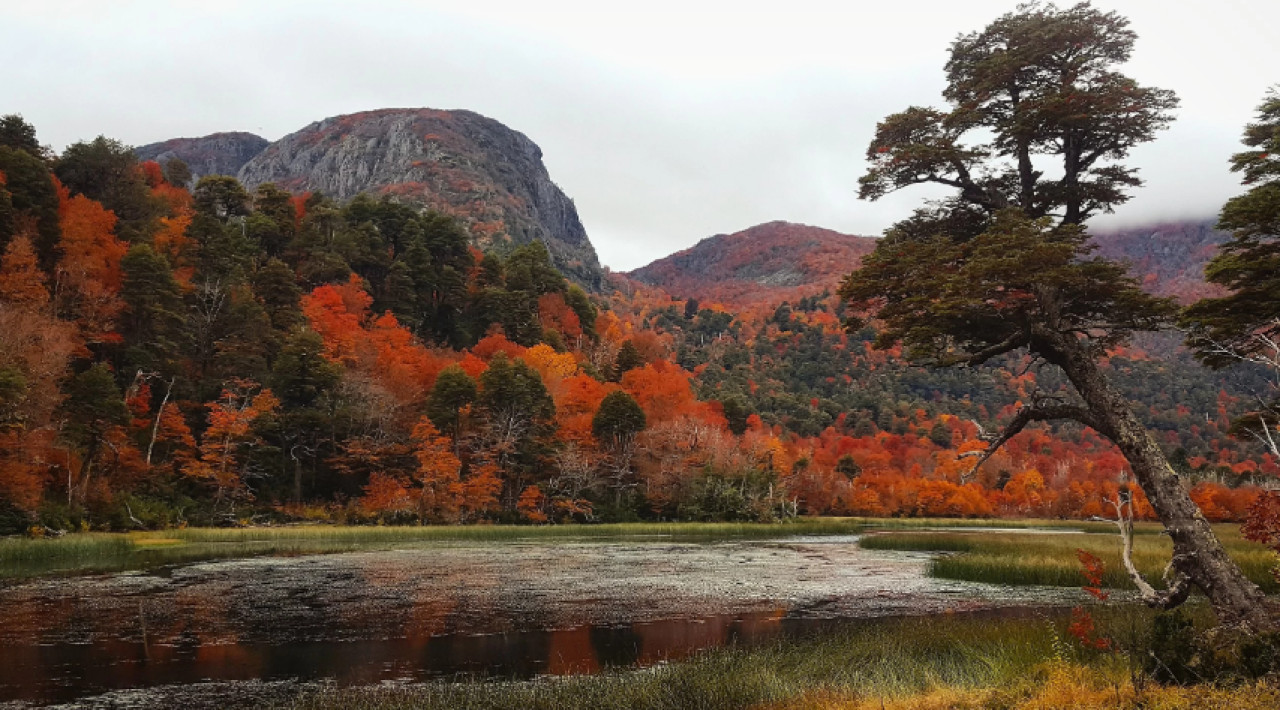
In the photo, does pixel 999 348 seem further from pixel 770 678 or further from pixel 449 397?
pixel 449 397

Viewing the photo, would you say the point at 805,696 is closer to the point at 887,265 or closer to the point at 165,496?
the point at 887,265

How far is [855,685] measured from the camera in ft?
38.7

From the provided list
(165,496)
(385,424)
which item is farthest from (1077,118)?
(385,424)

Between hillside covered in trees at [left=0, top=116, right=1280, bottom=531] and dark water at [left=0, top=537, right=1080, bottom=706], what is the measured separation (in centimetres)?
872

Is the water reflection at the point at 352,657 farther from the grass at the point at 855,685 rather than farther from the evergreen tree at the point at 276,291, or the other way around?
the evergreen tree at the point at 276,291

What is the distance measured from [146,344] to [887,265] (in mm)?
62343

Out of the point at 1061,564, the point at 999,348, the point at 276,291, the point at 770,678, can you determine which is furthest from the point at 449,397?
the point at 770,678

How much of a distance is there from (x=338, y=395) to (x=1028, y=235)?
66649 millimetres

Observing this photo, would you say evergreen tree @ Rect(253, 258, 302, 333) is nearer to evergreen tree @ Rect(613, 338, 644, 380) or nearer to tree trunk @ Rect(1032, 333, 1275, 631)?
evergreen tree @ Rect(613, 338, 644, 380)

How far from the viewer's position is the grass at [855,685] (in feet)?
31.3

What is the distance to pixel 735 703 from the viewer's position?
10.9 meters

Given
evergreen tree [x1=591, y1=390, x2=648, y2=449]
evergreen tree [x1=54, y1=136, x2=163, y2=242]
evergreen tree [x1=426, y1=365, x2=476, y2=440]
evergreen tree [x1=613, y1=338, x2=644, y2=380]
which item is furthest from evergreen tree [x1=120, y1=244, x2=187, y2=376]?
evergreen tree [x1=613, y1=338, x2=644, y2=380]

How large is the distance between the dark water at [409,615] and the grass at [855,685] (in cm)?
204

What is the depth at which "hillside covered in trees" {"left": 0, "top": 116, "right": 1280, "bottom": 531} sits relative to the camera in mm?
50000
